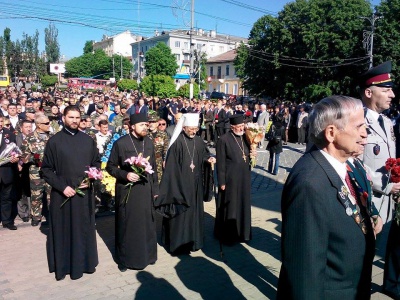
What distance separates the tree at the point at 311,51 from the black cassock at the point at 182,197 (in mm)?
31499

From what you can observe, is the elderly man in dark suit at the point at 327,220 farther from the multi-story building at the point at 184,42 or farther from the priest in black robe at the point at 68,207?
the multi-story building at the point at 184,42

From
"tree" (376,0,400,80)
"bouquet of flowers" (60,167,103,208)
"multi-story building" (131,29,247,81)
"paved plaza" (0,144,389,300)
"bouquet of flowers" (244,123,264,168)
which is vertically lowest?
"paved plaza" (0,144,389,300)

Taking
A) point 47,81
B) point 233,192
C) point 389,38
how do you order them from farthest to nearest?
1. point 47,81
2. point 389,38
3. point 233,192

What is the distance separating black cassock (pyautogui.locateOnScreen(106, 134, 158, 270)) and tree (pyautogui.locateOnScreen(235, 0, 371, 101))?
106 ft

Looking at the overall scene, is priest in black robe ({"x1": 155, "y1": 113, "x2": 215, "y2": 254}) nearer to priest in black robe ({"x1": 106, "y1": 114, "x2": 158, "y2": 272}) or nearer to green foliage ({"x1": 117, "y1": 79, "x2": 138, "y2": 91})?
priest in black robe ({"x1": 106, "y1": 114, "x2": 158, "y2": 272})

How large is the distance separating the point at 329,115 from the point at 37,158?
5860 mm

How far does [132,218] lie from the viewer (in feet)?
17.7

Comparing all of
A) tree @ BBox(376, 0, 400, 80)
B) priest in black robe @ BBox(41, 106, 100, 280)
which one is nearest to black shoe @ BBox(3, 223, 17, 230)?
priest in black robe @ BBox(41, 106, 100, 280)

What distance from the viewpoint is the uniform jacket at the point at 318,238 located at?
6.57 ft

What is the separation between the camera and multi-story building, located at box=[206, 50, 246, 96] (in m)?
77.2

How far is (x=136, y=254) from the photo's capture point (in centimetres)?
537

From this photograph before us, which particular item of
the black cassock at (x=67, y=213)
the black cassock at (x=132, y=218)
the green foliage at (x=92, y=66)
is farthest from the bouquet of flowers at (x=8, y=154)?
the green foliage at (x=92, y=66)

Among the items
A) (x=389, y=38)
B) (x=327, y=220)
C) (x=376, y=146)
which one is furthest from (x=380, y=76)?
(x=389, y=38)

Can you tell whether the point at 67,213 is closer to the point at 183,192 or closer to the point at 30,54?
the point at 183,192
